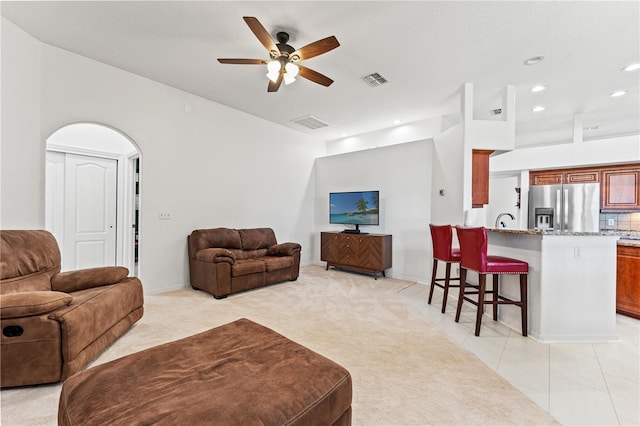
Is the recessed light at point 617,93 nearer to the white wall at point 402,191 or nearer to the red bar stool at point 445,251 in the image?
the white wall at point 402,191

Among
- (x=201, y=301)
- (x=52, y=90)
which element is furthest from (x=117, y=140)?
(x=201, y=301)

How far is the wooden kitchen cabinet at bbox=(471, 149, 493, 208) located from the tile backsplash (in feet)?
9.83

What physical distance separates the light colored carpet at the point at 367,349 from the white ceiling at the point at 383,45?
2969 mm

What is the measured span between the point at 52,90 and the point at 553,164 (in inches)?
306

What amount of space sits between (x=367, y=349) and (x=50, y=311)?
233 cm

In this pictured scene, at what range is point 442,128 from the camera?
4965 millimetres

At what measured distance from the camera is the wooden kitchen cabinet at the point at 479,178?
390 cm

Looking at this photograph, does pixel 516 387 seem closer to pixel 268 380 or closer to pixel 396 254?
pixel 268 380

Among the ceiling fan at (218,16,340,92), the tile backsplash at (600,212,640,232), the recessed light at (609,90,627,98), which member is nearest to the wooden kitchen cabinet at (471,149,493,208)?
the recessed light at (609,90,627,98)

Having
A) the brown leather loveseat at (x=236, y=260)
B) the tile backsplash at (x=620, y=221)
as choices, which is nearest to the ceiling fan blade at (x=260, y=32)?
the brown leather loveseat at (x=236, y=260)

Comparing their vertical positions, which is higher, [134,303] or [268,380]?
[268,380]

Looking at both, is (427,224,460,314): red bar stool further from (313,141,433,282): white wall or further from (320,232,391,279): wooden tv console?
(320,232,391,279): wooden tv console

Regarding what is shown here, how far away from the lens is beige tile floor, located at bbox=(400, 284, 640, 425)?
1667mm

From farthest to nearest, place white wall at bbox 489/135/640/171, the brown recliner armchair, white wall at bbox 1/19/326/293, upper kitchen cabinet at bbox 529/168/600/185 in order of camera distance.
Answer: upper kitchen cabinet at bbox 529/168/600/185 < white wall at bbox 489/135/640/171 < white wall at bbox 1/19/326/293 < the brown recliner armchair
